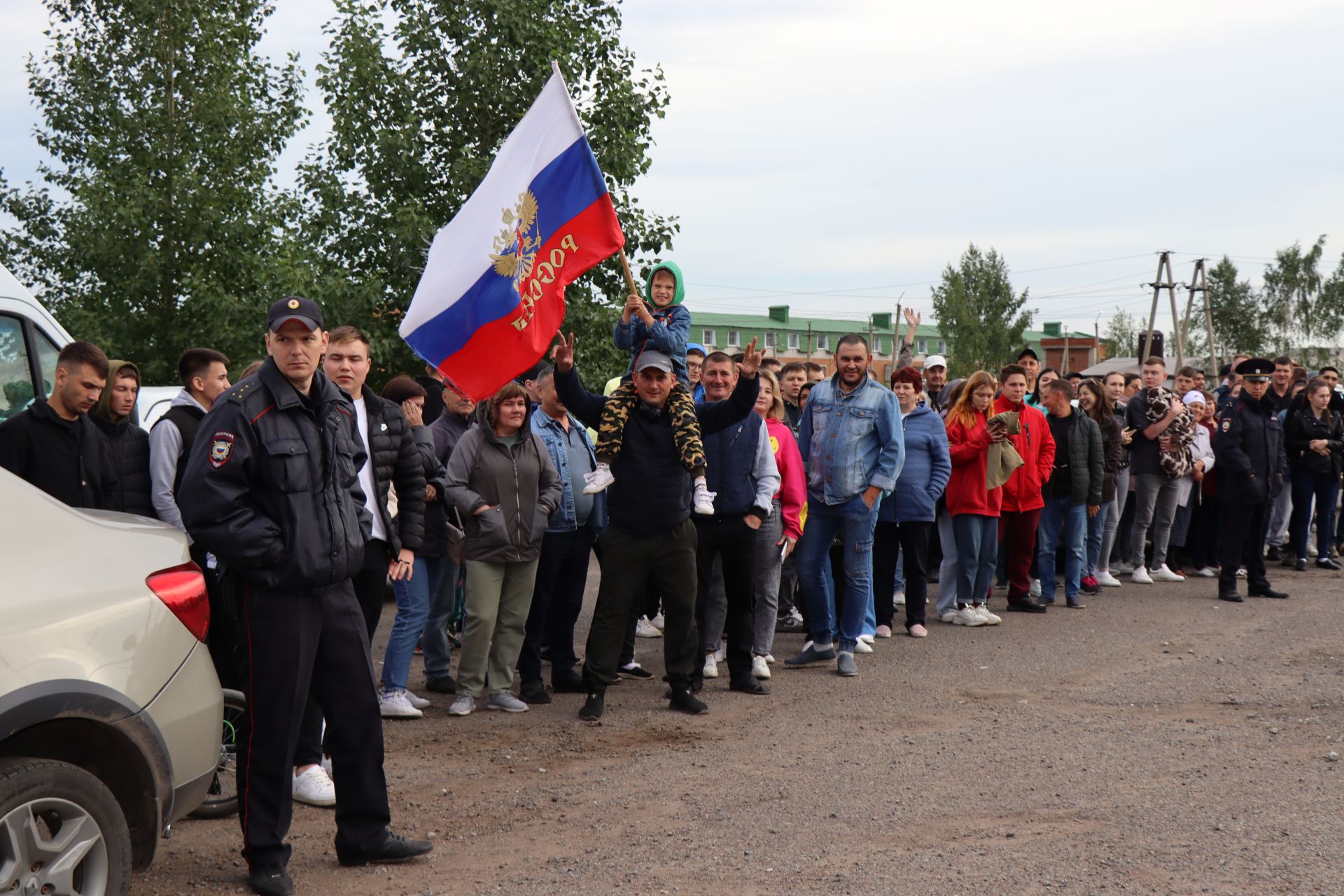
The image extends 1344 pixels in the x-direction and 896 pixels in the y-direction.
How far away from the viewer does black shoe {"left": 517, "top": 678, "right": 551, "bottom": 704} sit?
26.7 feet

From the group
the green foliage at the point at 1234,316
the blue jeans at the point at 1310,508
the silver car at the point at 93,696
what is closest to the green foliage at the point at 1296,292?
the green foliage at the point at 1234,316

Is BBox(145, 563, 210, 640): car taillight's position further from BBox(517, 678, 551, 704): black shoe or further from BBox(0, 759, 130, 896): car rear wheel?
BBox(517, 678, 551, 704): black shoe

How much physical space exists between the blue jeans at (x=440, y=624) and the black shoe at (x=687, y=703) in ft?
5.44

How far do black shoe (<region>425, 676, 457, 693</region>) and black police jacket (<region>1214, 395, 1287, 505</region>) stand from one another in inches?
325

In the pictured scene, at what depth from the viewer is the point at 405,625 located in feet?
24.8

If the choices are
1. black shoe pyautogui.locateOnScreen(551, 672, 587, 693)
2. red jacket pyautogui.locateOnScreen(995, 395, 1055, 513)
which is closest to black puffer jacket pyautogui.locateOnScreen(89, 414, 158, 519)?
black shoe pyautogui.locateOnScreen(551, 672, 587, 693)

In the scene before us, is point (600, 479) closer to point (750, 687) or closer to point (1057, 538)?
point (750, 687)

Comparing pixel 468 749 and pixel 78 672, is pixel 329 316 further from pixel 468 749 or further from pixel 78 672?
pixel 78 672

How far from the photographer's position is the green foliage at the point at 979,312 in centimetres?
7119

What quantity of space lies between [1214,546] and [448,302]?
11.0 meters

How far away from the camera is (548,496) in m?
7.99

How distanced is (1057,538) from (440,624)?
22.7ft

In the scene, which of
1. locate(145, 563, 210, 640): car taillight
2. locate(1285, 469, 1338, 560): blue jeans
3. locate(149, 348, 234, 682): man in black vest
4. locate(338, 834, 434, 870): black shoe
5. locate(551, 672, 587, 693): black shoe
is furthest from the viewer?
locate(1285, 469, 1338, 560): blue jeans

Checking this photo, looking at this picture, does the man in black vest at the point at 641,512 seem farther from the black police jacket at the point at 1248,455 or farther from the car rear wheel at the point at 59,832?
the black police jacket at the point at 1248,455
